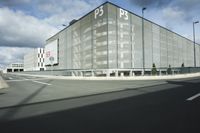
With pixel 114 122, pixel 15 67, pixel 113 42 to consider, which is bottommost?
pixel 114 122

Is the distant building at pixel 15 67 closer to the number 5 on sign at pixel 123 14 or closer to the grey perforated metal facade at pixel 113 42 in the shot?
the grey perforated metal facade at pixel 113 42

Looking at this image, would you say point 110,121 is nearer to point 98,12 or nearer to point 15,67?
point 98,12

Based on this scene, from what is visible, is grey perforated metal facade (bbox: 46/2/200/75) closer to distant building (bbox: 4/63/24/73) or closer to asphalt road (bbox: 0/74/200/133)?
asphalt road (bbox: 0/74/200/133)

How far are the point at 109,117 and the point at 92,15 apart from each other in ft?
138

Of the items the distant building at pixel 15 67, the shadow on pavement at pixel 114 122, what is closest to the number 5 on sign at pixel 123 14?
the shadow on pavement at pixel 114 122

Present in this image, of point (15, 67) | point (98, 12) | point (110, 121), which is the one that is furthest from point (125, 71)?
point (15, 67)

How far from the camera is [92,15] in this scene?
46594 millimetres

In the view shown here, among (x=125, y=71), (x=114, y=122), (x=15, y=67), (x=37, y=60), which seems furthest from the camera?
(x=15, y=67)

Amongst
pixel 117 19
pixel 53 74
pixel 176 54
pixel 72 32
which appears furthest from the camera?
pixel 176 54

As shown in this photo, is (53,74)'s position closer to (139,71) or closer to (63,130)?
(139,71)

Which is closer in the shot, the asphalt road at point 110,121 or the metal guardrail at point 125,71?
the asphalt road at point 110,121

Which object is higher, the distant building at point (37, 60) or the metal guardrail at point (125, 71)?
the distant building at point (37, 60)

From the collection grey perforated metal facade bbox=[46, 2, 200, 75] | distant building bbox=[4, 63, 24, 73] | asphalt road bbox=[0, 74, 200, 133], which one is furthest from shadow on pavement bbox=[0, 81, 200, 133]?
distant building bbox=[4, 63, 24, 73]

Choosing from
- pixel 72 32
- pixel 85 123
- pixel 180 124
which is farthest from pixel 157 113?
pixel 72 32
